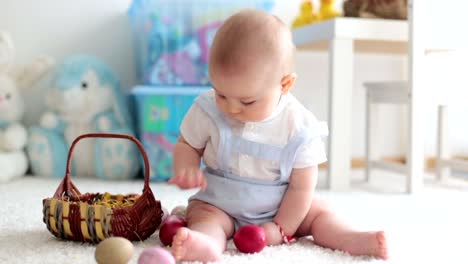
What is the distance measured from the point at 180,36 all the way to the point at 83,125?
0.43m

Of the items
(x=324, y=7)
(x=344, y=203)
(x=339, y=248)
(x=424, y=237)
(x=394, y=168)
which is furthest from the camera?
(x=324, y=7)

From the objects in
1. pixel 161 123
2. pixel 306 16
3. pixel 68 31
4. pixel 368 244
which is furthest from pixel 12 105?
pixel 368 244

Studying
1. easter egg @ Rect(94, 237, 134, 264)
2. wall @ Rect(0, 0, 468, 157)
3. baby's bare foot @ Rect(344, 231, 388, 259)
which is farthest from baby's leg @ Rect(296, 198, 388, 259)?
wall @ Rect(0, 0, 468, 157)

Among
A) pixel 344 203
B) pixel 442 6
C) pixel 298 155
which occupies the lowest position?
pixel 344 203

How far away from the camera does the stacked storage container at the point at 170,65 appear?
1.79 m

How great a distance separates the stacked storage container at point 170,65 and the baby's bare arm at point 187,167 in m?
0.82

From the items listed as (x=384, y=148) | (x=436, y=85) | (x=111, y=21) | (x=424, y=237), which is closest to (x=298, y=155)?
(x=424, y=237)

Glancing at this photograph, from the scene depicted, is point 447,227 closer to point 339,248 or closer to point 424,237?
point 424,237

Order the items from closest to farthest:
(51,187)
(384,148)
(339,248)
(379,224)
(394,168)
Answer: (339,248)
(379,224)
(51,187)
(394,168)
(384,148)

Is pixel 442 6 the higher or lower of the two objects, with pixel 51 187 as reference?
higher

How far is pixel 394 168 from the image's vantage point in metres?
1.76

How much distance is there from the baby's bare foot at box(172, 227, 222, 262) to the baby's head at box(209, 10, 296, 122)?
201mm

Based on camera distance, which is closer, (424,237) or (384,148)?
(424,237)

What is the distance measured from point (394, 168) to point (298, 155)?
92 cm
